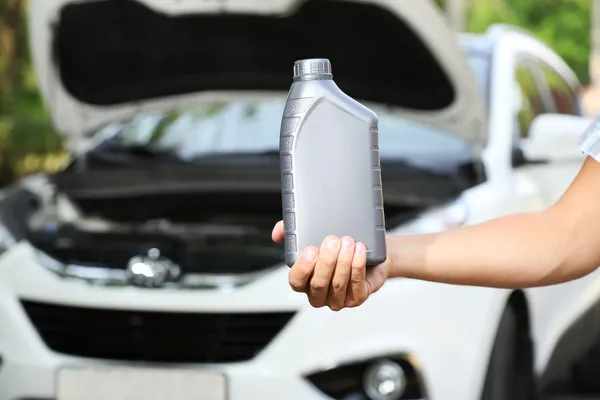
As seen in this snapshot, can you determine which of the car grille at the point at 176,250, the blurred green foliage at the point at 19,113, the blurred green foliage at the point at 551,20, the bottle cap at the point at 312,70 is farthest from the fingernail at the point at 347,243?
the blurred green foliage at the point at 551,20

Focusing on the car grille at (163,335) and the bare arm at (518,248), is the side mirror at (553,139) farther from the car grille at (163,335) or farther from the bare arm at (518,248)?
the bare arm at (518,248)

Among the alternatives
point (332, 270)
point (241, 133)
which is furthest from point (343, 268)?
point (241, 133)

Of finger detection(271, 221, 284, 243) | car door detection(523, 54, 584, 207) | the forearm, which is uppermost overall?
finger detection(271, 221, 284, 243)

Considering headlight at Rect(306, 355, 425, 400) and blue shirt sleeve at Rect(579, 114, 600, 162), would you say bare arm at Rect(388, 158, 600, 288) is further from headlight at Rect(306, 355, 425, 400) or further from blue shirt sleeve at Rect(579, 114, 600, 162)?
headlight at Rect(306, 355, 425, 400)

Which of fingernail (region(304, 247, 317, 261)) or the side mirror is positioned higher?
fingernail (region(304, 247, 317, 261))

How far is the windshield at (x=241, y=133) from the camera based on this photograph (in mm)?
4477

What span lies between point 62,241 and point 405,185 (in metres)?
1.26

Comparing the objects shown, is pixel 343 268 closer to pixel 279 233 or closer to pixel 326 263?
pixel 326 263

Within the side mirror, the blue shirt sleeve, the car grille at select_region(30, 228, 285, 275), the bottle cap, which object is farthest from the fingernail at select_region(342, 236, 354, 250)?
the side mirror

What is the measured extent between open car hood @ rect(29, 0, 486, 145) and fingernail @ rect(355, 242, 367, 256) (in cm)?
220

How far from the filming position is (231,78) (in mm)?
4824

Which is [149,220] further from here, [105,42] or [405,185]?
[405,185]

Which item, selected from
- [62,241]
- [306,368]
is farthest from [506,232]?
[62,241]

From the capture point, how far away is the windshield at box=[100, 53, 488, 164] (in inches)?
176
